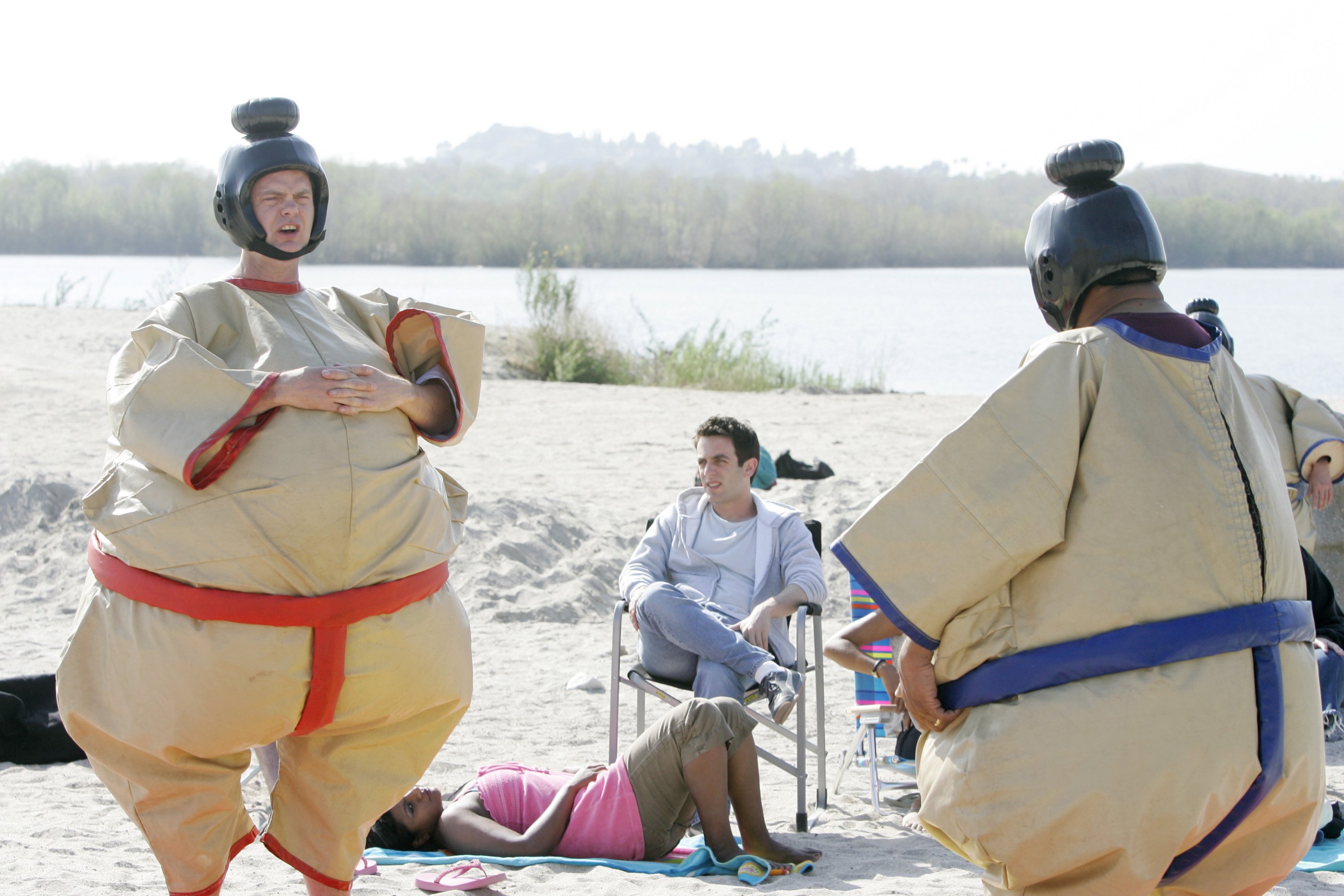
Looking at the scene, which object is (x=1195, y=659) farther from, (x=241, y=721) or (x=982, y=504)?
(x=241, y=721)

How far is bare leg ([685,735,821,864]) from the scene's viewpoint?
3898mm

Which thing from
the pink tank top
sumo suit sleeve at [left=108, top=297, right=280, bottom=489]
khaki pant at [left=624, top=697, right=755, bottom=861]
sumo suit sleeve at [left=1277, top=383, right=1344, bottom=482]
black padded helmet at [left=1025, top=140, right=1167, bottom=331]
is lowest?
the pink tank top

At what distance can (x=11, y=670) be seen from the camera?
229 inches

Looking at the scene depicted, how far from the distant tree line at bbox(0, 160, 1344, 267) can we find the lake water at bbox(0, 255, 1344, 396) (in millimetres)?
2690

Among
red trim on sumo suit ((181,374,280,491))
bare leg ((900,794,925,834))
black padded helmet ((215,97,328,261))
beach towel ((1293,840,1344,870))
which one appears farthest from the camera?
bare leg ((900,794,925,834))

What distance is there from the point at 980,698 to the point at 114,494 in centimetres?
186

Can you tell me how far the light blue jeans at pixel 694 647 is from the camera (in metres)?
4.51

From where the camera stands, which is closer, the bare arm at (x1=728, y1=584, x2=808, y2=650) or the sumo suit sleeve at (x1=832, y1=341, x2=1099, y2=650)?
the sumo suit sleeve at (x1=832, y1=341, x2=1099, y2=650)

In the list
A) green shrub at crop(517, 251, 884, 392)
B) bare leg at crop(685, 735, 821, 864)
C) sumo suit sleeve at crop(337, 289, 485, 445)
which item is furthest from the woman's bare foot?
green shrub at crop(517, 251, 884, 392)

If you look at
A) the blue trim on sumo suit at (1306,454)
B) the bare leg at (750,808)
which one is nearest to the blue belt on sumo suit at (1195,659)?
the bare leg at (750,808)

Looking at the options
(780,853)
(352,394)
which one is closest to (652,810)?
(780,853)

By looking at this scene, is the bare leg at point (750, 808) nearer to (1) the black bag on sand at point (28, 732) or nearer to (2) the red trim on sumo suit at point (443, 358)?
(2) the red trim on sumo suit at point (443, 358)

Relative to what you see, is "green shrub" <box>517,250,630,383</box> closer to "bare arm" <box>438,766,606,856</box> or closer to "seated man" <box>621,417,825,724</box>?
"seated man" <box>621,417,825,724</box>

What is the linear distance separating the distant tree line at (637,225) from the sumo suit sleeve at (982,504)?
132ft
